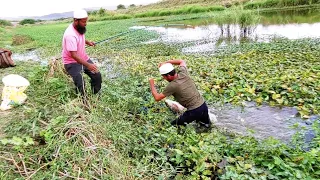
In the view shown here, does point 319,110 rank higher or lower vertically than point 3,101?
lower

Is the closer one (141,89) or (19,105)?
(19,105)

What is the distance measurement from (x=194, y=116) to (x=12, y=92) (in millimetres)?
3144

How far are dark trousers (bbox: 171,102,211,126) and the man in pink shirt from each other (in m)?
1.64

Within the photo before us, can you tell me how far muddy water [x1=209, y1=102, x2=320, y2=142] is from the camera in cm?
442

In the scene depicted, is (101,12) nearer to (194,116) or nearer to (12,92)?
(12,92)

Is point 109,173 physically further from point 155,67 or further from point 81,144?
point 155,67

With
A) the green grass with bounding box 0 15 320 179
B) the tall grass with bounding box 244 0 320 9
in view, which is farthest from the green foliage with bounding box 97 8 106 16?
the green grass with bounding box 0 15 320 179

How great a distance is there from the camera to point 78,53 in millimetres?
4793

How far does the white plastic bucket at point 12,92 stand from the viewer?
4.80m

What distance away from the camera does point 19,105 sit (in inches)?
192

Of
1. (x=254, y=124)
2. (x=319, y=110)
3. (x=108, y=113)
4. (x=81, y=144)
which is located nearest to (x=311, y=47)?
(x=319, y=110)

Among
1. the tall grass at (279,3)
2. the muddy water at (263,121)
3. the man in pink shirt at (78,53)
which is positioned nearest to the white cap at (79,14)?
the man in pink shirt at (78,53)

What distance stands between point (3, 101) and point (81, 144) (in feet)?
7.34

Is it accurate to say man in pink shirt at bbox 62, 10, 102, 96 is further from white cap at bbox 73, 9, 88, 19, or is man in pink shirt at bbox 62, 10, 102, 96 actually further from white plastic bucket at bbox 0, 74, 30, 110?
white plastic bucket at bbox 0, 74, 30, 110
